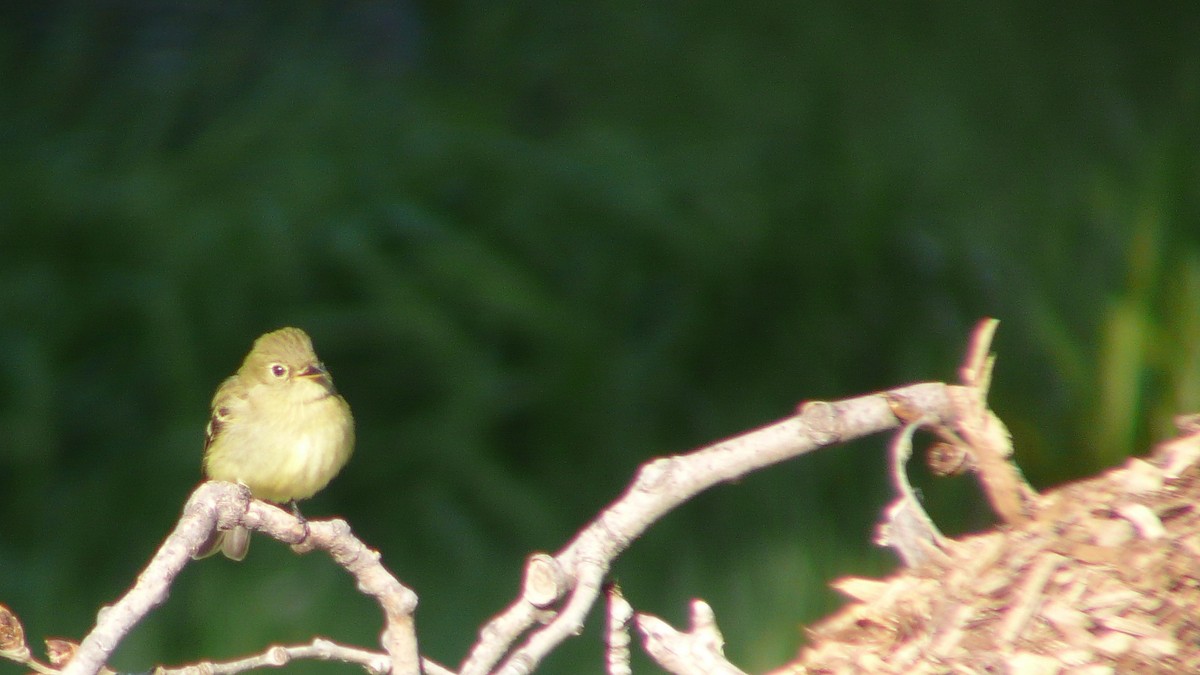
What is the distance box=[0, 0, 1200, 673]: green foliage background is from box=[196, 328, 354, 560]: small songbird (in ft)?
3.40

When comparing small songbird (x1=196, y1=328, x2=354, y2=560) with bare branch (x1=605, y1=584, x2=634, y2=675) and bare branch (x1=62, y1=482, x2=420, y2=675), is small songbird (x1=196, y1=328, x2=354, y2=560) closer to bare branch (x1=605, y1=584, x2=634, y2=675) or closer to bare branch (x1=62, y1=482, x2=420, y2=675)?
bare branch (x1=62, y1=482, x2=420, y2=675)

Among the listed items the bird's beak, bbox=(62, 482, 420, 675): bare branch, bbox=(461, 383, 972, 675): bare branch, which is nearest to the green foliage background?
the bird's beak

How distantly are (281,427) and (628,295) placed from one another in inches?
64.8

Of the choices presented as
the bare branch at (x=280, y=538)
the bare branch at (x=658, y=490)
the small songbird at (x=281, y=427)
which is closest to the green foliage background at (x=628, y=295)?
the small songbird at (x=281, y=427)

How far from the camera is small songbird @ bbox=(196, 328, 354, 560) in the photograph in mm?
2678

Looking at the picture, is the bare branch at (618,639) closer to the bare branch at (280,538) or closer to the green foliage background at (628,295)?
the bare branch at (280,538)

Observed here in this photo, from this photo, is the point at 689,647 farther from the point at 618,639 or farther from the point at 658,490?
the point at 658,490

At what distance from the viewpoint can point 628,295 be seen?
4.23 meters

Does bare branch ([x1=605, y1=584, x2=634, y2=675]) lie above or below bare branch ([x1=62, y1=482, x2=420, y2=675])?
above

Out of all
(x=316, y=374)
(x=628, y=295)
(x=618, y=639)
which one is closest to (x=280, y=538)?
(x=618, y=639)

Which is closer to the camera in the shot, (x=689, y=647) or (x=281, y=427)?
(x=689, y=647)

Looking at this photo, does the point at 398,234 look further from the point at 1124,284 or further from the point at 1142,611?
the point at 1142,611

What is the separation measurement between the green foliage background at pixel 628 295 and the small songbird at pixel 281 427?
1035 millimetres

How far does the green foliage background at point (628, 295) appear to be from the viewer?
3.81m
